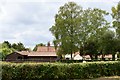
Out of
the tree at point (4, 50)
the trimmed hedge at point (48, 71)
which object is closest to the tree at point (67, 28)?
the tree at point (4, 50)

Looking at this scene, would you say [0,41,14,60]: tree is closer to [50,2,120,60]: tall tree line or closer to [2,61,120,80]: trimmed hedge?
[2,61,120,80]: trimmed hedge

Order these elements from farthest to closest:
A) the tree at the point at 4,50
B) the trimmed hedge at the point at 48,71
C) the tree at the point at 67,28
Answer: the tree at the point at 67,28 < the trimmed hedge at the point at 48,71 < the tree at the point at 4,50

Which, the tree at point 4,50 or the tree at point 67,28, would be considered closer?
the tree at point 4,50

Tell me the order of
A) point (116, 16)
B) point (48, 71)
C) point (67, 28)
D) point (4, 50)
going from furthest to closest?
point (4, 50), point (67, 28), point (116, 16), point (48, 71)

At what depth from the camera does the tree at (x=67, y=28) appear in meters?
42.5

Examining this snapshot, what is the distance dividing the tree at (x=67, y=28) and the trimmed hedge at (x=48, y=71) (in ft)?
75.2

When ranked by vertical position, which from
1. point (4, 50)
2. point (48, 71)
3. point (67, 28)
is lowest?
point (48, 71)

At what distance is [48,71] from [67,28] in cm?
2559

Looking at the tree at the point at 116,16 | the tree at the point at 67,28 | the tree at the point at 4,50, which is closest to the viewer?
the tree at the point at 4,50

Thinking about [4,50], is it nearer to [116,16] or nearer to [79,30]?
[79,30]

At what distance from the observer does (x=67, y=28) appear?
141 ft

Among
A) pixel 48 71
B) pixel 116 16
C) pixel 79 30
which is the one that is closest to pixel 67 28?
pixel 79 30

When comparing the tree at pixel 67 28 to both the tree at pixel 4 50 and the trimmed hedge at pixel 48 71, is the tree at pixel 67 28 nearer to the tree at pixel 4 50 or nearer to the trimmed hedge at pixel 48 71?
the tree at pixel 4 50

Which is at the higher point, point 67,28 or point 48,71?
point 67,28
